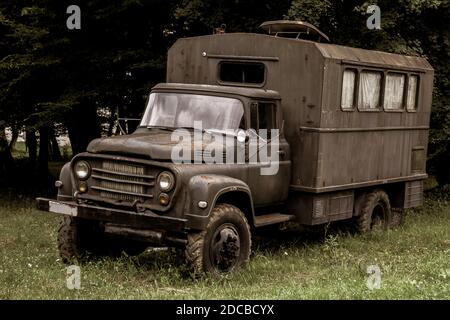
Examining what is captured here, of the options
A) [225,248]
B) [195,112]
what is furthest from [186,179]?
[195,112]

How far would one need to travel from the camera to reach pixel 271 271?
10461mm

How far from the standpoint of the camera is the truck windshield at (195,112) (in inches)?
427

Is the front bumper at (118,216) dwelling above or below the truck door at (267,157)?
below

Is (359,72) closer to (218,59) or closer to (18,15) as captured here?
(218,59)

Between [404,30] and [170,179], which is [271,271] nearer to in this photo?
[170,179]

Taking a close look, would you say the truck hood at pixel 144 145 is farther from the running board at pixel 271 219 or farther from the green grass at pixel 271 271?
the green grass at pixel 271 271

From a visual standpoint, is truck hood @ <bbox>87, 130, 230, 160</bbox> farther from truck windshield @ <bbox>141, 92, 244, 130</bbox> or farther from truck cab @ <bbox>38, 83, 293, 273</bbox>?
truck windshield @ <bbox>141, 92, 244, 130</bbox>

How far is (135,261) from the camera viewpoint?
11016 millimetres

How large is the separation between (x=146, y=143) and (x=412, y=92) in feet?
22.1

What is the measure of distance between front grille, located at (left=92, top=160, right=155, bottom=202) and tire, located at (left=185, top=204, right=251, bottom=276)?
0.86 meters

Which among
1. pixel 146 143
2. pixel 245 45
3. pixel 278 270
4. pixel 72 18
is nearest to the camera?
pixel 146 143

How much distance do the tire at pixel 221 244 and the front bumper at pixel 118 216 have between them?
1.00 ft

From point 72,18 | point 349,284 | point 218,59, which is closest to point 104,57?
point 72,18

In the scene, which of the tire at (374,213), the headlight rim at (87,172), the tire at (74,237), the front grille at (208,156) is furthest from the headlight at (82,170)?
the tire at (374,213)
